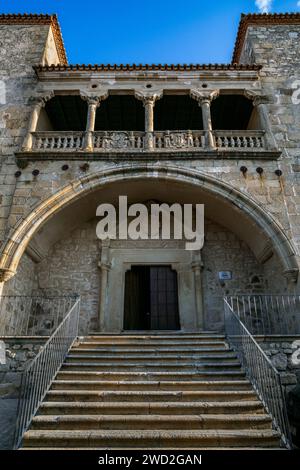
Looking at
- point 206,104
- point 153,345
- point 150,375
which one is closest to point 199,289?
point 153,345

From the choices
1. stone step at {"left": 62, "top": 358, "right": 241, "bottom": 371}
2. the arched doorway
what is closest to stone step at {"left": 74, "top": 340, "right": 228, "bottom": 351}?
stone step at {"left": 62, "top": 358, "right": 241, "bottom": 371}

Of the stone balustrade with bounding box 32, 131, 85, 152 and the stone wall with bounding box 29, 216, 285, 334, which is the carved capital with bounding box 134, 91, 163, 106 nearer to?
the stone balustrade with bounding box 32, 131, 85, 152

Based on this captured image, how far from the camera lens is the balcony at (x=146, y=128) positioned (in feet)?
25.4

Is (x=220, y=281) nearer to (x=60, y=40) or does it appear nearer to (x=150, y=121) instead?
(x=150, y=121)

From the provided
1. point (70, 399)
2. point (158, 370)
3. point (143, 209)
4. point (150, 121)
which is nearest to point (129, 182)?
point (143, 209)

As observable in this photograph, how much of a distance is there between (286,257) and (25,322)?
6543mm

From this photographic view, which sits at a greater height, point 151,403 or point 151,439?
point 151,403

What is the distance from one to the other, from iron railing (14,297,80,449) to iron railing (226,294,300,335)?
12.8 feet

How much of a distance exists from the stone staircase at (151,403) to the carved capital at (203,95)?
22.1 feet

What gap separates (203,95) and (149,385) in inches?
308

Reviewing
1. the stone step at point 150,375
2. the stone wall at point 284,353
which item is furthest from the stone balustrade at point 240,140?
the stone step at point 150,375

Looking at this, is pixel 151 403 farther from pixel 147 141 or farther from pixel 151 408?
pixel 147 141

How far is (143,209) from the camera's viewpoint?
8.72 m

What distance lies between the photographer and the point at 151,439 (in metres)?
3.38
